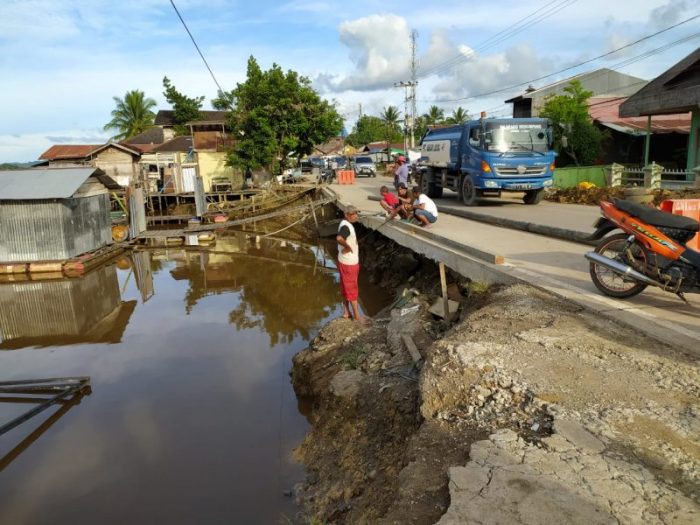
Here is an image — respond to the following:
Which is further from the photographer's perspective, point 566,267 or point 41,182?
point 41,182

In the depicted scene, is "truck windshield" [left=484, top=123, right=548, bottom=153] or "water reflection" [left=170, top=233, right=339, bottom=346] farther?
"truck windshield" [left=484, top=123, right=548, bottom=153]

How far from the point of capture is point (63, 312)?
13156 millimetres

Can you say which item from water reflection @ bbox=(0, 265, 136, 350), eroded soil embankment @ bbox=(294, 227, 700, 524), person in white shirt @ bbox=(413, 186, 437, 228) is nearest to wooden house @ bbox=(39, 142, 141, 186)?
water reflection @ bbox=(0, 265, 136, 350)

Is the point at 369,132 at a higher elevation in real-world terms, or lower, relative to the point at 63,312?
higher

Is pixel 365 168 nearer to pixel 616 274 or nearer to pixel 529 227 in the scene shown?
pixel 529 227

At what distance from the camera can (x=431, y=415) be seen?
3.88 m

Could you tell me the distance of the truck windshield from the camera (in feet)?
45.3

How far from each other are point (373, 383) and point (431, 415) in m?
1.96

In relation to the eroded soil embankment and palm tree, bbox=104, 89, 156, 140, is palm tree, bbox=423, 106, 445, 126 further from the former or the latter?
the eroded soil embankment

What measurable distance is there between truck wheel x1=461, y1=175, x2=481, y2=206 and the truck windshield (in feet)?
4.55

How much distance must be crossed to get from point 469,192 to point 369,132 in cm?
6524

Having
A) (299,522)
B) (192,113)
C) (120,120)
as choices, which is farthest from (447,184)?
(120,120)

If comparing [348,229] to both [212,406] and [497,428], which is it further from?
[497,428]

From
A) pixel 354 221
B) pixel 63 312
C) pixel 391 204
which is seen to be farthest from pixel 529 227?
pixel 63 312
